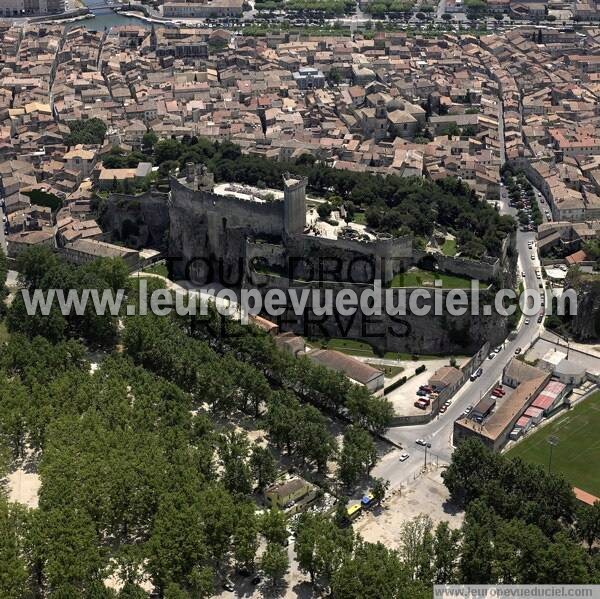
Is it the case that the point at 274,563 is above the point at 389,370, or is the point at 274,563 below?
above

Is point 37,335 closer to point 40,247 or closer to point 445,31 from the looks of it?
point 40,247

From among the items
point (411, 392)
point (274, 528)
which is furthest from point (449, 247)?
point (274, 528)

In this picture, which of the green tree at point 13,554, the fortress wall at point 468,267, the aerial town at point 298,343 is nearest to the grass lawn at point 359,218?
the aerial town at point 298,343

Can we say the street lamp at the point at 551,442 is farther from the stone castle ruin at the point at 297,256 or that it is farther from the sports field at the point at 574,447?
the stone castle ruin at the point at 297,256

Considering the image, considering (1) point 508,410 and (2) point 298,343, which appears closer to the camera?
(1) point 508,410

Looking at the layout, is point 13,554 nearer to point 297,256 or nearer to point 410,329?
point 410,329
